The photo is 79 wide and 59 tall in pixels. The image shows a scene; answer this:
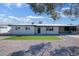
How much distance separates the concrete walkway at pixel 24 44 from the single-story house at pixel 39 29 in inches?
8.4

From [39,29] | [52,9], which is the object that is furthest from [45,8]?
[39,29]

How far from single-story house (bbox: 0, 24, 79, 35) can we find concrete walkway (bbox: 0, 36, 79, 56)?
0.21 metres

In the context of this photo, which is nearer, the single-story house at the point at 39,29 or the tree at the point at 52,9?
the tree at the point at 52,9

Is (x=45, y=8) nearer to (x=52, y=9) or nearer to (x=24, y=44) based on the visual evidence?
(x=52, y=9)

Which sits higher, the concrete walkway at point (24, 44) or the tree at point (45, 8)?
the tree at point (45, 8)

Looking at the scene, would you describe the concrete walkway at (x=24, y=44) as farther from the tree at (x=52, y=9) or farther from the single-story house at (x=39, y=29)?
the tree at (x=52, y=9)

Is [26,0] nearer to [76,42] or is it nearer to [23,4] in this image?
[23,4]

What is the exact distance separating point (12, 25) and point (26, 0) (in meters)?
0.76

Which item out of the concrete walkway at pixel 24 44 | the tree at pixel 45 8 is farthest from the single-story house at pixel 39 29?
the tree at pixel 45 8

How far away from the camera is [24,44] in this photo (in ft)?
24.7

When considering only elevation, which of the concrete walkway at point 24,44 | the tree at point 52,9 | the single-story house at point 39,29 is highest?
the tree at point 52,9

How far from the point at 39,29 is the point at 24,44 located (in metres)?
0.57

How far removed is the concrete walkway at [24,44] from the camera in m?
7.48

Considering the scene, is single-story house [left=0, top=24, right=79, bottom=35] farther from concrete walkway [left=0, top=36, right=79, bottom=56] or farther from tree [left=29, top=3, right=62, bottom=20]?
tree [left=29, top=3, right=62, bottom=20]
